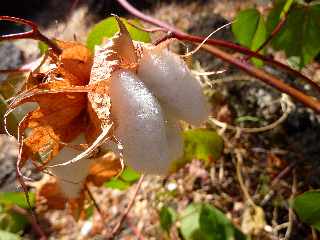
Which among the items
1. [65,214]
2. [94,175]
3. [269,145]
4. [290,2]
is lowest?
[65,214]

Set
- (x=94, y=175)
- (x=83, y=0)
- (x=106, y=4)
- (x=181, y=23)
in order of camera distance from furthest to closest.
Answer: (x=83, y=0) → (x=106, y=4) → (x=181, y=23) → (x=94, y=175)

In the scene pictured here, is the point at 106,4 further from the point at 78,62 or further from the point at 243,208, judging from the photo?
the point at 78,62

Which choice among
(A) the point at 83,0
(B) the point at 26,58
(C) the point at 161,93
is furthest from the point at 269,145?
(A) the point at 83,0

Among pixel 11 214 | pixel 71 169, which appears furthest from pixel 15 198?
pixel 71 169

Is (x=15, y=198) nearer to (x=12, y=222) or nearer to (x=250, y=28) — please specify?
(x=12, y=222)

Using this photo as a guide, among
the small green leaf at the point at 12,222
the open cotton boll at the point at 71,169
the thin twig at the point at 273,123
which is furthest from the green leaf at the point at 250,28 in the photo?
the small green leaf at the point at 12,222

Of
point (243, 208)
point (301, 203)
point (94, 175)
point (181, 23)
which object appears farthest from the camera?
point (181, 23)

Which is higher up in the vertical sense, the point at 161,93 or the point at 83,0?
the point at 161,93
